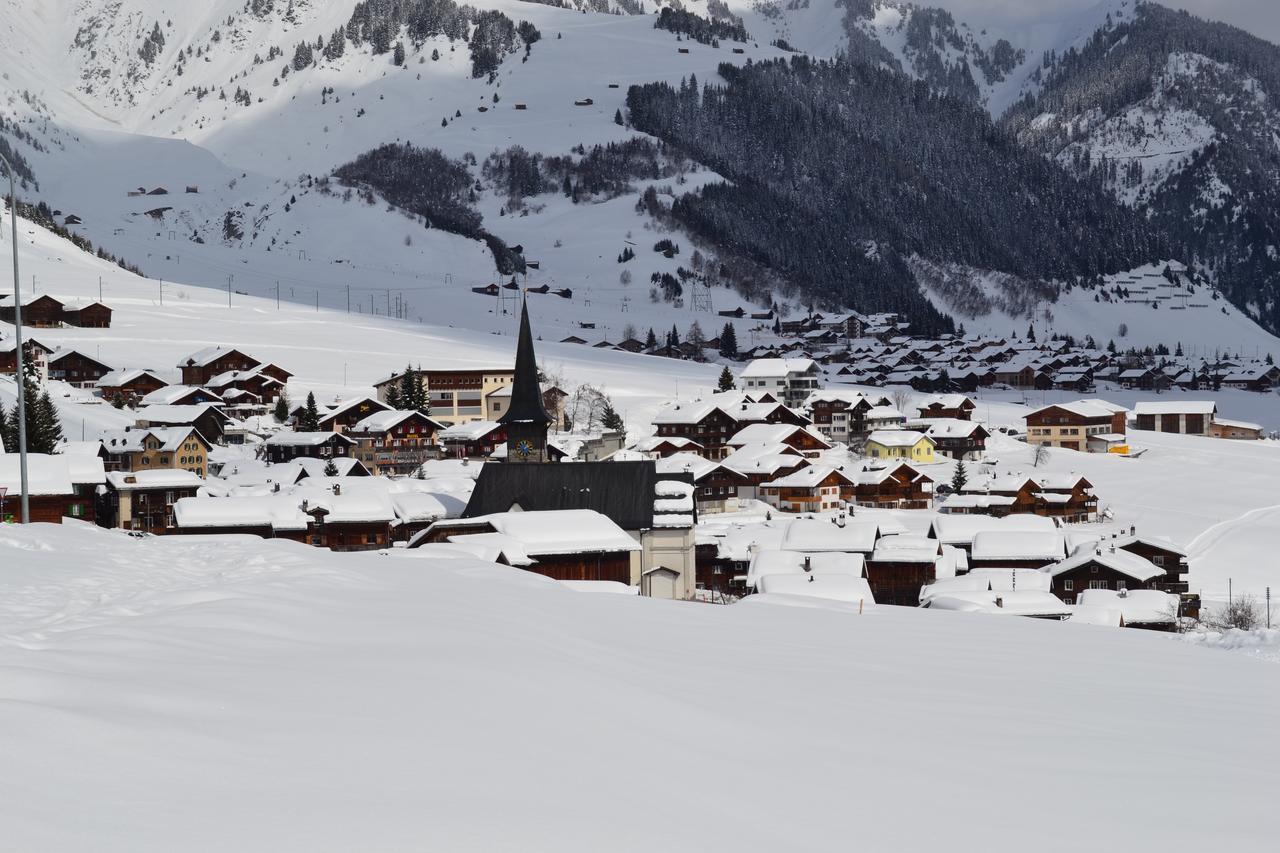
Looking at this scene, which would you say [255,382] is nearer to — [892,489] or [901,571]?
[892,489]

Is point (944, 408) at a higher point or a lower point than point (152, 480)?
higher

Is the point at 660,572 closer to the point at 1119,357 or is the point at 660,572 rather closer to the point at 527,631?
the point at 527,631

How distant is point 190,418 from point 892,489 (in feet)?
117

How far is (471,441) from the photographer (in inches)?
2768

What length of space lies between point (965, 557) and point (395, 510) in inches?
796

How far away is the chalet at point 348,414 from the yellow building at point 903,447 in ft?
95.2

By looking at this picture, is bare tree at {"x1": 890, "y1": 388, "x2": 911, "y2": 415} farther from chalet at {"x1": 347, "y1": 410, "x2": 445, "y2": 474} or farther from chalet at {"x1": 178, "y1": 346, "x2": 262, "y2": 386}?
chalet at {"x1": 178, "y1": 346, "x2": 262, "y2": 386}

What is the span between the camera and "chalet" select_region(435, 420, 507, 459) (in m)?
70.4

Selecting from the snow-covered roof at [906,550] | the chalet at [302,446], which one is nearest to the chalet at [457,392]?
the chalet at [302,446]

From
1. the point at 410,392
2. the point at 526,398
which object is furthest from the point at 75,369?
the point at 526,398

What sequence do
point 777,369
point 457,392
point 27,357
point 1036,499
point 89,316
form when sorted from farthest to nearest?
1. point 777,369
2. point 89,316
3. point 457,392
4. point 27,357
5. point 1036,499

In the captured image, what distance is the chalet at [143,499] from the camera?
154ft

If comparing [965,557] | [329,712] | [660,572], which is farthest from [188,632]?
[965,557]

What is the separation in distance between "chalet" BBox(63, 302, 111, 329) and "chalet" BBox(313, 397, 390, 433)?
3226 cm
